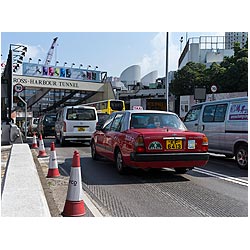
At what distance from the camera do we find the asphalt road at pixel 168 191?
5.07 metres

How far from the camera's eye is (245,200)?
572 centimetres

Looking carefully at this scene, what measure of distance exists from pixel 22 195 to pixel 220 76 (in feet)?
120

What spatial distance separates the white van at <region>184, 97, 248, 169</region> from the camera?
8943 mm

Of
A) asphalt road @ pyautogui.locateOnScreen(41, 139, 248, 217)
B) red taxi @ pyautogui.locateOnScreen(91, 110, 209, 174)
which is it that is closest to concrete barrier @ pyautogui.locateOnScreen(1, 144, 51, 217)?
asphalt road @ pyautogui.locateOnScreen(41, 139, 248, 217)

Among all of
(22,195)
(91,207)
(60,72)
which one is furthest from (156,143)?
(60,72)

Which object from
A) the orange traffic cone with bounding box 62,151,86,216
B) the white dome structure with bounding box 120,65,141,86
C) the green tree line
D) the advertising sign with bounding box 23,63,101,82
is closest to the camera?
the orange traffic cone with bounding box 62,151,86,216

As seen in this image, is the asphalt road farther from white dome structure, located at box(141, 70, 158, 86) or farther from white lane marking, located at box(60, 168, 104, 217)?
white dome structure, located at box(141, 70, 158, 86)

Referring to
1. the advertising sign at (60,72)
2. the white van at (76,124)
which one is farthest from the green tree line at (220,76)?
the white van at (76,124)

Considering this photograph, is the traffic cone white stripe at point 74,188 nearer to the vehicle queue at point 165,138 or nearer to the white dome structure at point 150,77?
the vehicle queue at point 165,138

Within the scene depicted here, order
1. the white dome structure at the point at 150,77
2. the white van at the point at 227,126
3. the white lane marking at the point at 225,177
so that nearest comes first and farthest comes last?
the white lane marking at the point at 225,177, the white van at the point at 227,126, the white dome structure at the point at 150,77

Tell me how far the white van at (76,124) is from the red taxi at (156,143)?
24.5ft

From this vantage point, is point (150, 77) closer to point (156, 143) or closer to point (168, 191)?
point (156, 143)

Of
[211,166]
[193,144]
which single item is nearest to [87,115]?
[211,166]

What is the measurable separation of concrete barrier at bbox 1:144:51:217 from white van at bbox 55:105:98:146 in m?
7.80
